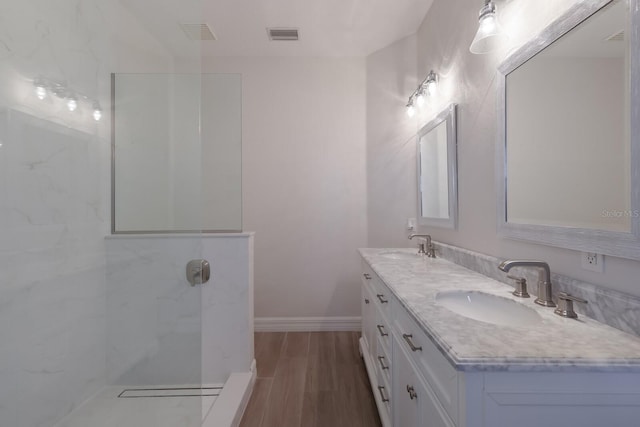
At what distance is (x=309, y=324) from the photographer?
269 centimetres

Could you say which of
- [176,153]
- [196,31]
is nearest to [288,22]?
[196,31]

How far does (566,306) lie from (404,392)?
0.65 metres

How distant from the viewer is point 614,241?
0.76 m

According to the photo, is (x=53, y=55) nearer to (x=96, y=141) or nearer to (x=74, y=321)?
(x=96, y=141)

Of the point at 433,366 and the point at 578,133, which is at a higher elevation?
the point at 578,133

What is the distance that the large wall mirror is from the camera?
2.43 ft

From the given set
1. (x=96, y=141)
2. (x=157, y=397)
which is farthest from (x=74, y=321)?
(x=96, y=141)

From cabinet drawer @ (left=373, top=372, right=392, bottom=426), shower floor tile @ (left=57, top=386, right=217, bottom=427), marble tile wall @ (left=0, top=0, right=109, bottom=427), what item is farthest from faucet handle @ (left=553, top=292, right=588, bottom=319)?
marble tile wall @ (left=0, top=0, right=109, bottom=427)

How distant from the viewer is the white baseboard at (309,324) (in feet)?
8.81

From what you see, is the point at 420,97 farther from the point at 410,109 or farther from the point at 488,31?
the point at 488,31

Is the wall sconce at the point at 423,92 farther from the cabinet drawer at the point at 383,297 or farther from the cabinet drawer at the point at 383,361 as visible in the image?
the cabinet drawer at the point at 383,361

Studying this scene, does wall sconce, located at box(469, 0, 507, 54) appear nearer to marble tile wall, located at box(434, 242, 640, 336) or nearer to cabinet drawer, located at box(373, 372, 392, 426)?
marble tile wall, located at box(434, 242, 640, 336)

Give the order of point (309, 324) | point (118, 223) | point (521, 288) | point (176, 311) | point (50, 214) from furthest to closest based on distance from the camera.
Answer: point (309, 324) → point (176, 311) → point (118, 223) → point (50, 214) → point (521, 288)

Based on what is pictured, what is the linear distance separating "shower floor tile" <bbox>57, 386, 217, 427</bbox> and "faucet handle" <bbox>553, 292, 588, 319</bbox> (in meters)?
1.66
